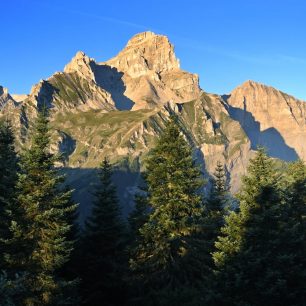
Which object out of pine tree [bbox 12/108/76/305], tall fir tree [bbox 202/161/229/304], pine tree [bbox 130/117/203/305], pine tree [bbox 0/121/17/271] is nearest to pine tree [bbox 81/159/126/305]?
pine tree [bbox 130/117/203/305]

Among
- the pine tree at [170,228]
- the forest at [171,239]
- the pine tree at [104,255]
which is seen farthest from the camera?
the pine tree at [104,255]

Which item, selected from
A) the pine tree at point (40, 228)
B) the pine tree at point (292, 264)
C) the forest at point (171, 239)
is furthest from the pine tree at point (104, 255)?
the pine tree at point (292, 264)

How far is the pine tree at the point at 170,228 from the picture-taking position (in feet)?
96.7

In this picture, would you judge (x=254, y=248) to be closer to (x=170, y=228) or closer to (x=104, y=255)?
(x=170, y=228)

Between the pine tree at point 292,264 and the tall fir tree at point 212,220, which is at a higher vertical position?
the tall fir tree at point 212,220

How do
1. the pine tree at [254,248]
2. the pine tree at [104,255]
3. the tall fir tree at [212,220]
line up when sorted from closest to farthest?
1. the pine tree at [254,248]
2. the tall fir tree at [212,220]
3. the pine tree at [104,255]

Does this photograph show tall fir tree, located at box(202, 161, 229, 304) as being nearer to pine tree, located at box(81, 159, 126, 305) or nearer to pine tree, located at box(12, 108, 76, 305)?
pine tree, located at box(81, 159, 126, 305)

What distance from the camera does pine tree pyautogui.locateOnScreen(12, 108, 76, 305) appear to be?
1005 inches

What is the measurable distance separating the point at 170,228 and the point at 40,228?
847 centimetres

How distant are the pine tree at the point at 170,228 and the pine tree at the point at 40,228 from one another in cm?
556

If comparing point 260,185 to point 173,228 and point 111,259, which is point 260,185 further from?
point 111,259

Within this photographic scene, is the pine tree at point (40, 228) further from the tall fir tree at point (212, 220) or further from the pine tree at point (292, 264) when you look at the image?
the pine tree at point (292, 264)

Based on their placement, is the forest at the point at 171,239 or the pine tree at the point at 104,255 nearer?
the forest at the point at 171,239

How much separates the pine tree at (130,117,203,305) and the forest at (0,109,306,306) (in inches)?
2.7
